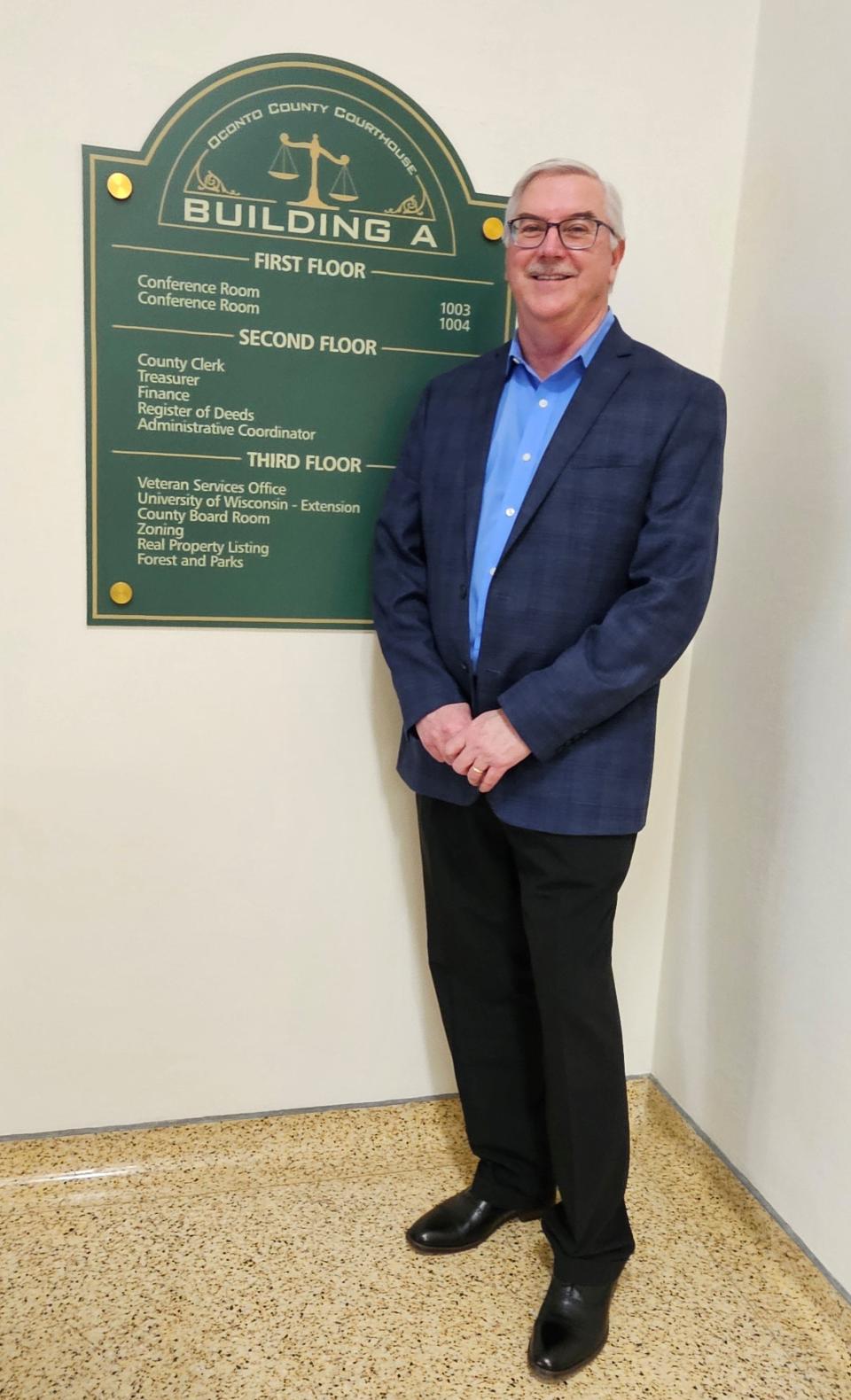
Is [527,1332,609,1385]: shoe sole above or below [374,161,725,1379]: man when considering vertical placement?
below

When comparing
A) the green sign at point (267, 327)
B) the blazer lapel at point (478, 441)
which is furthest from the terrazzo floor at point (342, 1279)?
the blazer lapel at point (478, 441)

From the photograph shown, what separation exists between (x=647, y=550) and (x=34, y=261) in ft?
3.71

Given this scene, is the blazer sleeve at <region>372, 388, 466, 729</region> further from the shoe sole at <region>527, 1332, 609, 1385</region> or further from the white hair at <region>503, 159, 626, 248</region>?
the shoe sole at <region>527, 1332, 609, 1385</region>

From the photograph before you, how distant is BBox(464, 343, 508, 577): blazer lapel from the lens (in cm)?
166

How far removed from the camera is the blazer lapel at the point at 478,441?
1.66 metres

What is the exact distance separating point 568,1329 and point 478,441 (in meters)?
1.41

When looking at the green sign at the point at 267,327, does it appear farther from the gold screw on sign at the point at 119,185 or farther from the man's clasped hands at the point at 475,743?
the man's clasped hands at the point at 475,743

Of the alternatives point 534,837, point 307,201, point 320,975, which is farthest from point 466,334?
point 320,975

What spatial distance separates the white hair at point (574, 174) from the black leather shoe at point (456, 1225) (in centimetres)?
165

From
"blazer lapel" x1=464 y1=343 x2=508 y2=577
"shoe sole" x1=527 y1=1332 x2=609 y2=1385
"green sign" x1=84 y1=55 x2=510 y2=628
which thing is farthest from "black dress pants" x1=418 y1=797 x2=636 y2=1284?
"green sign" x1=84 y1=55 x2=510 y2=628

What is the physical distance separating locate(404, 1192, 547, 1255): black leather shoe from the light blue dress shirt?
3.29 feet

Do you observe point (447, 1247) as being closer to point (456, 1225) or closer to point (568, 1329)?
point (456, 1225)

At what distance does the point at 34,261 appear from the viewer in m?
1.76

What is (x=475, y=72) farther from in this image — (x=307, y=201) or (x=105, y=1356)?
(x=105, y=1356)
